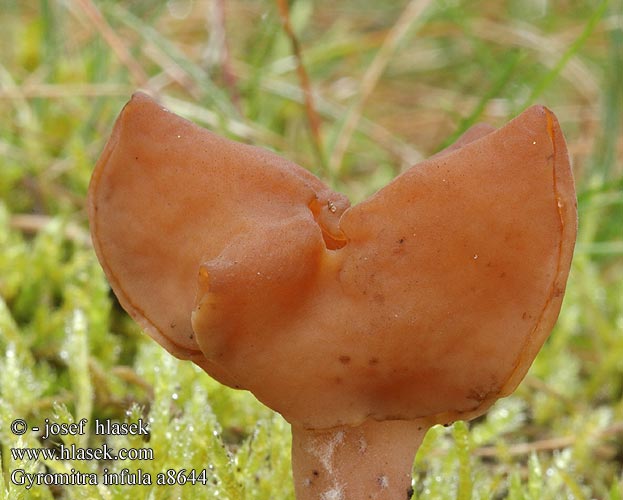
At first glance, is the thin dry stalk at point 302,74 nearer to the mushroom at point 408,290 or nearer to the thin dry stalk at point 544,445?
the thin dry stalk at point 544,445

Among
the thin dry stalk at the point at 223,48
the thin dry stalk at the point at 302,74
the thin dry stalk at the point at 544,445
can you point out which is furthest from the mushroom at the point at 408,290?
the thin dry stalk at the point at 223,48

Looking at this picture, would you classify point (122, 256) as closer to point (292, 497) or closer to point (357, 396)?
point (357, 396)

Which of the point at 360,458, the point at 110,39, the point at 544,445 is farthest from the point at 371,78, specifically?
the point at 360,458

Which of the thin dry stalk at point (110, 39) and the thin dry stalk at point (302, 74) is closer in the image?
the thin dry stalk at point (302, 74)

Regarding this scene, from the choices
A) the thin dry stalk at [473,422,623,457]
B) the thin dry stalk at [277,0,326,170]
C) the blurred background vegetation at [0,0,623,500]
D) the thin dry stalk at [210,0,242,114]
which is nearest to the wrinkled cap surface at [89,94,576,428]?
the blurred background vegetation at [0,0,623,500]

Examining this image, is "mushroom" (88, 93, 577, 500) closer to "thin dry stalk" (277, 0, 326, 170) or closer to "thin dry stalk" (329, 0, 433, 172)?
"thin dry stalk" (277, 0, 326, 170)

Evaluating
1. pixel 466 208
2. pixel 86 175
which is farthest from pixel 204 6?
pixel 466 208
